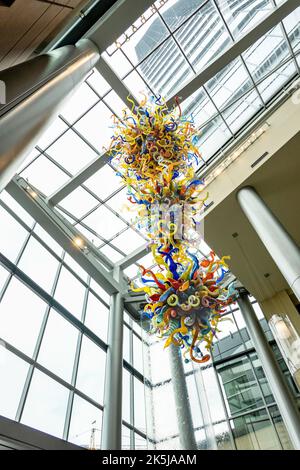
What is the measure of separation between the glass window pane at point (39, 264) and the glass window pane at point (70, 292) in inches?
15.3

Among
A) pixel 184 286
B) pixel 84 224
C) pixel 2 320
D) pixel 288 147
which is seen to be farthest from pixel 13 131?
pixel 84 224

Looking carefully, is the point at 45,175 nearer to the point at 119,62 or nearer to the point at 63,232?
the point at 63,232

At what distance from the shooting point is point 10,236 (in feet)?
33.3

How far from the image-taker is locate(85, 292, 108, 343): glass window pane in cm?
1247

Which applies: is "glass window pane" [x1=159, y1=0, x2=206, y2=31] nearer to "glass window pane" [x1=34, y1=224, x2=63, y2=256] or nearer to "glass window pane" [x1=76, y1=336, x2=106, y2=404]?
"glass window pane" [x1=34, y1=224, x2=63, y2=256]

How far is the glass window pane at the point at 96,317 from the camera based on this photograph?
12474 mm

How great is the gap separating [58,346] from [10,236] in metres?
3.73

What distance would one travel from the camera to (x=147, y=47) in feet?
37.7

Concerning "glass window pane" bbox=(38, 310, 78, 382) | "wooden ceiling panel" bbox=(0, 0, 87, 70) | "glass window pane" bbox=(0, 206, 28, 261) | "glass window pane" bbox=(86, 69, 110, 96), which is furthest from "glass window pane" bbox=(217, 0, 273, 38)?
"glass window pane" bbox=(38, 310, 78, 382)

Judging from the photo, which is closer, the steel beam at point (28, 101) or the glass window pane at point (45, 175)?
the steel beam at point (28, 101)

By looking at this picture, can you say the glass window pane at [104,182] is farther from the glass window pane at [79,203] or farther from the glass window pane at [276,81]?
the glass window pane at [276,81]

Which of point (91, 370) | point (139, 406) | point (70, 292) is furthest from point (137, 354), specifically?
point (70, 292)

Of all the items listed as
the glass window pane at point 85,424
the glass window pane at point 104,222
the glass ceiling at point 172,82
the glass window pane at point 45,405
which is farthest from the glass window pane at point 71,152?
the glass window pane at point 85,424

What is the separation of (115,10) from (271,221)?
7.15 meters
